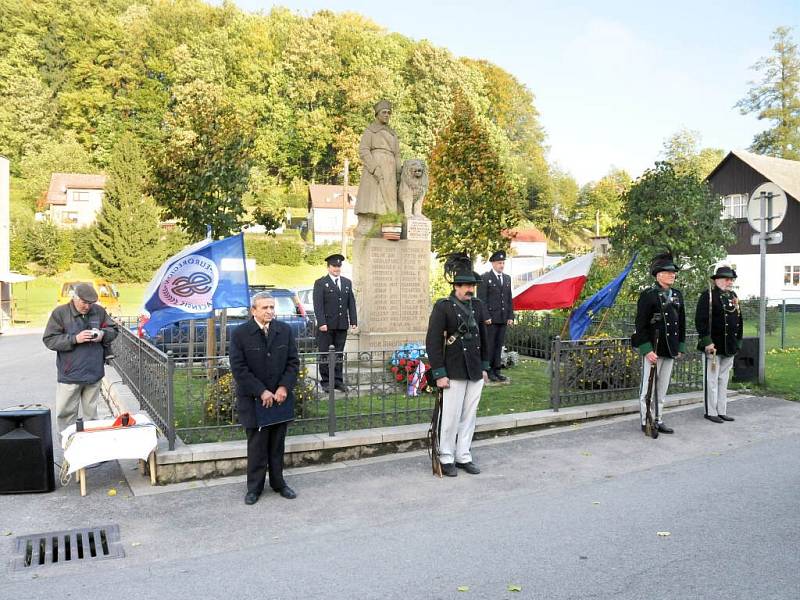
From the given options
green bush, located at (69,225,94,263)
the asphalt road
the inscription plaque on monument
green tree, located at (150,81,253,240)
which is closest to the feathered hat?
the asphalt road

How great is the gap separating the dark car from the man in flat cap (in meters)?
5.18

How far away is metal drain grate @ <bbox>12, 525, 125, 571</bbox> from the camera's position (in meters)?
4.84

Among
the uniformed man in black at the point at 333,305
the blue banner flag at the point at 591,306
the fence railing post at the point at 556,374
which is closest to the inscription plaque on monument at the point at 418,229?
the uniformed man in black at the point at 333,305

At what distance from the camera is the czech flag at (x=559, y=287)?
9.54 meters

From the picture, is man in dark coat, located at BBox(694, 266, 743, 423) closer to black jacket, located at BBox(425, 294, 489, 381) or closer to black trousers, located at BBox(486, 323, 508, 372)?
black trousers, located at BBox(486, 323, 508, 372)

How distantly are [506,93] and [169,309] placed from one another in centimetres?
7411

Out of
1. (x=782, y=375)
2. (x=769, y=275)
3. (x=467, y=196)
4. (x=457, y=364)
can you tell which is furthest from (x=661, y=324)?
(x=769, y=275)

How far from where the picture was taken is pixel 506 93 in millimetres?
76562

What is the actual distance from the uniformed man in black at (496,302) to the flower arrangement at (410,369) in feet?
7.01

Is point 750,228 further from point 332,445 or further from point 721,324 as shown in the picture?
point 332,445

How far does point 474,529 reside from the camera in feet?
17.5

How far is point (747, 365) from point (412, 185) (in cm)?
631

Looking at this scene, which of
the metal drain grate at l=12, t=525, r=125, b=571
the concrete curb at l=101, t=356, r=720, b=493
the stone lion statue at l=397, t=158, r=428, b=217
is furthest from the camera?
the stone lion statue at l=397, t=158, r=428, b=217

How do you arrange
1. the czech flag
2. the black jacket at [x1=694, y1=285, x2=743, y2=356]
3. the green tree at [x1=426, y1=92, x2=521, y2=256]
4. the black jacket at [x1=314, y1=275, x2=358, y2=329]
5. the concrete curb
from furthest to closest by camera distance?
the green tree at [x1=426, y1=92, x2=521, y2=256]
the black jacket at [x1=314, y1=275, x2=358, y2=329]
the czech flag
the black jacket at [x1=694, y1=285, x2=743, y2=356]
the concrete curb
